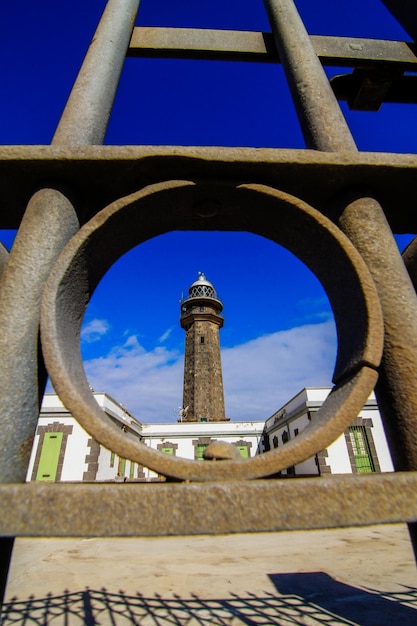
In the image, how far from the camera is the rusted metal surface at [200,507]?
0.85 meters

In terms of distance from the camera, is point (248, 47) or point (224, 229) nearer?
point (224, 229)

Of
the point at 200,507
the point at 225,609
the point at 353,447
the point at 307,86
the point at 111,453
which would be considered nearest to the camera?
the point at 200,507

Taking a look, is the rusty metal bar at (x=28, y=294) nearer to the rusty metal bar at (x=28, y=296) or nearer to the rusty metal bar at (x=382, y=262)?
the rusty metal bar at (x=28, y=296)

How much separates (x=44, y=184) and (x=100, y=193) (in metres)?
0.23

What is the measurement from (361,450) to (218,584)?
40.4 feet

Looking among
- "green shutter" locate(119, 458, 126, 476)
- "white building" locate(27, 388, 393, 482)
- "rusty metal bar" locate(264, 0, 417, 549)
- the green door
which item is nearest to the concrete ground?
"rusty metal bar" locate(264, 0, 417, 549)

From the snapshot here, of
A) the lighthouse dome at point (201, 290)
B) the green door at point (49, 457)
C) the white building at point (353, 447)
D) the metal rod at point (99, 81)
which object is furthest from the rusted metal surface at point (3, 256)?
the lighthouse dome at point (201, 290)

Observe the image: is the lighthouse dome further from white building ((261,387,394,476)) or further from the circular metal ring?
the circular metal ring

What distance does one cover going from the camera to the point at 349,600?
401cm

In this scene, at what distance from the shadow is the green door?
40.6 feet

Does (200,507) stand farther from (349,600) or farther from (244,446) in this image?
(244,446)

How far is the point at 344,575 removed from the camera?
505cm

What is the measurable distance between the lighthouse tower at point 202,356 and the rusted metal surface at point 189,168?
25.0 m

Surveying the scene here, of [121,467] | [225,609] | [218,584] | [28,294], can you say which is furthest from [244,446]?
[28,294]
